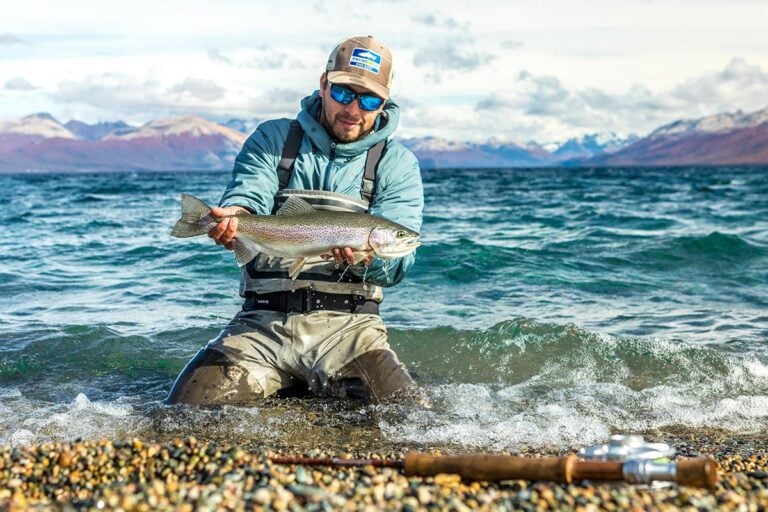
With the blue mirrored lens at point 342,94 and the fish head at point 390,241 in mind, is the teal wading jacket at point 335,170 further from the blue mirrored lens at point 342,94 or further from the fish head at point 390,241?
the fish head at point 390,241

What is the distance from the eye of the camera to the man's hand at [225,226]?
20.9 ft

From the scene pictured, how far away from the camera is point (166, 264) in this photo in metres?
17.2

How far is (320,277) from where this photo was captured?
7.23 meters

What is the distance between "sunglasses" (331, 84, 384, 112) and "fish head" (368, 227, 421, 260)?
1.24 meters

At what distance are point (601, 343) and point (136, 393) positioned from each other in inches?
219

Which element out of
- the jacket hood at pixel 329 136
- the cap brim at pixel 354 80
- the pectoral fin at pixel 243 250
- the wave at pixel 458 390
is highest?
the cap brim at pixel 354 80

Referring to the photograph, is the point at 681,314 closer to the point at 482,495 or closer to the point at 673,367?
the point at 673,367

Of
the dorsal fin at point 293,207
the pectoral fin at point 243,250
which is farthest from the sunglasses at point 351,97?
the pectoral fin at point 243,250

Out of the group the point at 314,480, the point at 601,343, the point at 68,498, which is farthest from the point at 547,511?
the point at 601,343

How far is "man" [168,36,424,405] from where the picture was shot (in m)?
7.05

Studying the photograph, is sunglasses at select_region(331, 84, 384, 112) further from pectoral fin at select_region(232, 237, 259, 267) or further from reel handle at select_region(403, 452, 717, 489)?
reel handle at select_region(403, 452, 717, 489)

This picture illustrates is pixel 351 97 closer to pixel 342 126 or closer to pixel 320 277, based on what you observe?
pixel 342 126

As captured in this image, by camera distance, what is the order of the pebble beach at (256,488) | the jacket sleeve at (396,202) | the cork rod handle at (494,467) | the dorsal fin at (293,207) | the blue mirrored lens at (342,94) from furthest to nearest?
the jacket sleeve at (396,202)
the blue mirrored lens at (342,94)
the dorsal fin at (293,207)
the cork rod handle at (494,467)
the pebble beach at (256,488)

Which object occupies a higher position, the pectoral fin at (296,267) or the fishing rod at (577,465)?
the pectoral fin at (296,267)
